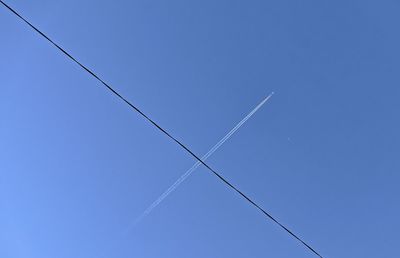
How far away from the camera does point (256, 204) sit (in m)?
3.80

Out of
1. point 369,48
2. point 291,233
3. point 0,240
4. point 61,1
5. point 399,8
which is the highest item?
point 399,8

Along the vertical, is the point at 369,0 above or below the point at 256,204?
above

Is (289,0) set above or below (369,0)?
below

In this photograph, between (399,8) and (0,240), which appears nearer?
(399,8)

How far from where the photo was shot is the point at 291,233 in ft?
11.3

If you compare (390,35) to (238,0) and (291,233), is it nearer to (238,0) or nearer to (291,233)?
(238,0)

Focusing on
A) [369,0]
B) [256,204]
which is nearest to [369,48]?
[369,0]

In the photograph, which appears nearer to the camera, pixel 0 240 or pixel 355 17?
pixel 355 17

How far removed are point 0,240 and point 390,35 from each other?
425 centimetres

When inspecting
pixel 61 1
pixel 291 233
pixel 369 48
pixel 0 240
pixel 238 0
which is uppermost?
pixel 369 48

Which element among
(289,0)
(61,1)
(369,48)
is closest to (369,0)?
(369,48)

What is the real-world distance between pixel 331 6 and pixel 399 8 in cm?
60

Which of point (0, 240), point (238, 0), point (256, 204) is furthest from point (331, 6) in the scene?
point (0, 240)

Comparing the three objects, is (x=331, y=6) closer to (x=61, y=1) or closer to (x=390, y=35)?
(x=390, y=35)
